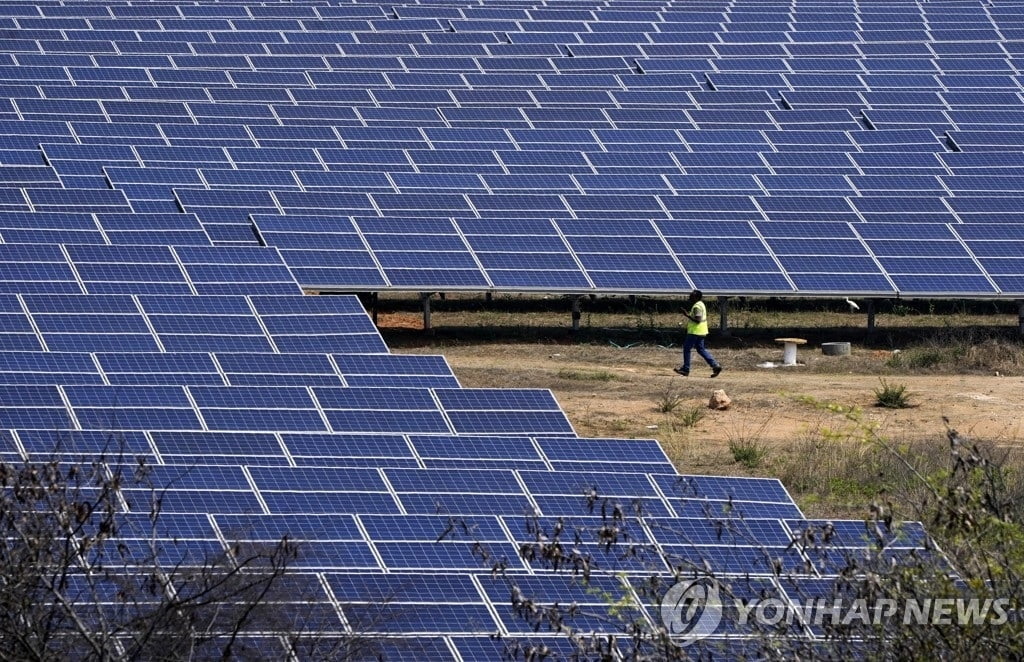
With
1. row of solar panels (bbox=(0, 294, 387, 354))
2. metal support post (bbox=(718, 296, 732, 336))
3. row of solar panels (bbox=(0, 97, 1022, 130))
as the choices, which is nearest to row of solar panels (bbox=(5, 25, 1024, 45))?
row of solar panels (bbox=(0, 97, 1022, 130))

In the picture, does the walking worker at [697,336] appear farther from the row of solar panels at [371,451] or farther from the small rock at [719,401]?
the row of solar panels at [371,451]

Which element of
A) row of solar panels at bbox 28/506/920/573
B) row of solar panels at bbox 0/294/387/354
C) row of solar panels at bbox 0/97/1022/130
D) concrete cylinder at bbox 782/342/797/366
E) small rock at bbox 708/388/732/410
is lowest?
row of solar panels at bbox 28/506/920/573

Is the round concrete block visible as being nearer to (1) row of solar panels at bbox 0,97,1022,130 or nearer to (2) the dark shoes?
(2) the dark shoes

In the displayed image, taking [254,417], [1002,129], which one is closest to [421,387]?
[254,417]

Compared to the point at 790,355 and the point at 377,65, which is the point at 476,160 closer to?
the point at 377,65

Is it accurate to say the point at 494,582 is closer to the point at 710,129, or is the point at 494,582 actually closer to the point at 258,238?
the point at 258,238

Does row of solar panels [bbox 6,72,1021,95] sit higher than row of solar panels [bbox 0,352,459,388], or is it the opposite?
row of solar panels [bbox 6,72,1021,95]

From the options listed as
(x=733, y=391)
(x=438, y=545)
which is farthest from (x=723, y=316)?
(x=438, y=545)

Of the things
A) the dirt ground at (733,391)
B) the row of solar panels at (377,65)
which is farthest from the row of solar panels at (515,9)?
the dirt ground at (733,391)
